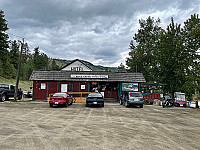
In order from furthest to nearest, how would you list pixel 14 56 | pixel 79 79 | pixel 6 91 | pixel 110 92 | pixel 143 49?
pixel 14 56
pixel 143 49
pixel 110 92
pixel 79 79
pixel 6 91

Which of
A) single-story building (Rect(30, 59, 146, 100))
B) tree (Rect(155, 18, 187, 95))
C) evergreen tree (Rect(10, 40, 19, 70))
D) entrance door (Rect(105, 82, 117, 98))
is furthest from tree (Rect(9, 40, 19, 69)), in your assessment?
tree (Rect(155, 18, 187, 95))

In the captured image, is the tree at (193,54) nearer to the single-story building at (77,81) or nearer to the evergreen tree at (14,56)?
the single-story building at (77,81)

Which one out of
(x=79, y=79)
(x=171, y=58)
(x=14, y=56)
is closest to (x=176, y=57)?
(x=171, y=58)

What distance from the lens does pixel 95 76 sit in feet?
76.0

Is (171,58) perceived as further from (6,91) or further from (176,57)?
(6,91)

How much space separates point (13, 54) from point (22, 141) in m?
72.1

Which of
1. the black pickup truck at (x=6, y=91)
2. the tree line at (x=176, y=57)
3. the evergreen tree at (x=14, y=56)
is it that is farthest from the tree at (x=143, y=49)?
the evergreen tree at (x=14, y=56)

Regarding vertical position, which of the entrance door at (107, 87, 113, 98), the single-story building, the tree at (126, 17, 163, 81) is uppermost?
the tree at (126, 17, 163, 81)

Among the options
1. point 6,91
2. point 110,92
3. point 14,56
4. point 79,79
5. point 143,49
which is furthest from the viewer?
point 14,56

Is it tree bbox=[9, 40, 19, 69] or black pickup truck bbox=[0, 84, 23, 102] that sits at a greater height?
tree bbox=[9, 40, 19, 69]

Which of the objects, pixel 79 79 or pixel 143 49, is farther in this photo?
pixel 143 49

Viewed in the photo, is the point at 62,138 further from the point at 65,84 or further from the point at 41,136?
the point at 65,84

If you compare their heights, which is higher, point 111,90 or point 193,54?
point 193,54

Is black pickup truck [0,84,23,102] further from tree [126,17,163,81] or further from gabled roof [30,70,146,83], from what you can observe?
tree [126,17,163,81]
